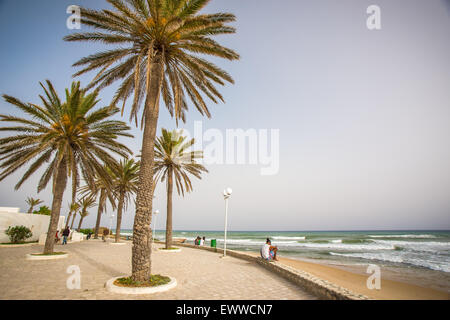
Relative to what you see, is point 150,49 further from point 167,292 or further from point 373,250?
point 373,250

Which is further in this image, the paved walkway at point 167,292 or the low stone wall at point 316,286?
the paved walkway at point 167,292

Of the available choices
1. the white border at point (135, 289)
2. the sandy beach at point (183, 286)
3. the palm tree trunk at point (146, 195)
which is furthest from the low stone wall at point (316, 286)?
the palm tree trunk at point (146, 195)

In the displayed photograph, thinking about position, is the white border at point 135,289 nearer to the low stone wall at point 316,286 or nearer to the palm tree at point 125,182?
the low stone wall at point 316,286

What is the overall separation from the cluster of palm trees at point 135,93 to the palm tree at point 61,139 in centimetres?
4

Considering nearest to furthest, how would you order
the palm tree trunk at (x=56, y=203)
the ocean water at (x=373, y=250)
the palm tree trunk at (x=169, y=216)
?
Answer: 1. the palm tree trunk at (x=56, y=203)
2. the palm tree trunk at (x=169, y=216)
3. the ocean water at (x=373, y=250)

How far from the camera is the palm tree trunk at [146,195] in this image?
6.58 metres

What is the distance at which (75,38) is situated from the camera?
28.0ft

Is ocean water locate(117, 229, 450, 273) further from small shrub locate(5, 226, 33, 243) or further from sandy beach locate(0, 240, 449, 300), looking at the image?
small shrub locate(5, 226, 33, 243)

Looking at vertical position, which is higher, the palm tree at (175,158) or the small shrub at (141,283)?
the palm tree at (175,158)

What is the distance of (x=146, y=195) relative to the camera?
23.4 feet

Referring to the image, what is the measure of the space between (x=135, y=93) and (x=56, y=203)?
31.9 feet
